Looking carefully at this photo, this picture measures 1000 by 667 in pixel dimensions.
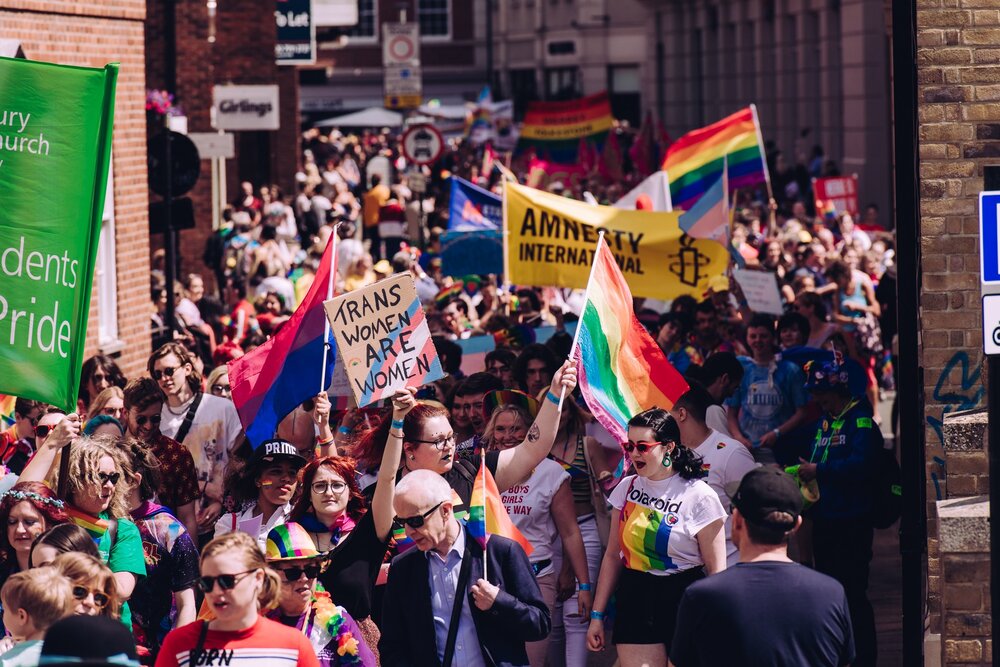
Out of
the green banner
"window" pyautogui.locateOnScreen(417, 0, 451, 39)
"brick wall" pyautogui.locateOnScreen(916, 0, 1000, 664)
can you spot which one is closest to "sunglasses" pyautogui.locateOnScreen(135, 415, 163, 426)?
the green banner

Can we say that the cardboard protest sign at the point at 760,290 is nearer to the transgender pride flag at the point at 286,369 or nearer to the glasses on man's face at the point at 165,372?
the transgender pride flag at the point at 286,369

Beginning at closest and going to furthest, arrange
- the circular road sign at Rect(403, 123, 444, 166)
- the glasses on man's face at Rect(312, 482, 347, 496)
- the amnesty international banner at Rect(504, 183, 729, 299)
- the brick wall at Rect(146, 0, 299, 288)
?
the glasses on man's face at Rect(312, 482, 347, 496) → the amnesty international banner at Rect(504, 183, 729, 299) → the brick wall at Rect(146, 0, 299, 288) → the circular road sign at Rect(403, 123, 444, 166)

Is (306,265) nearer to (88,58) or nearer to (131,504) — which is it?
(88,58)

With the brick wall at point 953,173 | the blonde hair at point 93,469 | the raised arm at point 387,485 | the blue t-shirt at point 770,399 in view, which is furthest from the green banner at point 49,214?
the blue t-shirt at point 770,399

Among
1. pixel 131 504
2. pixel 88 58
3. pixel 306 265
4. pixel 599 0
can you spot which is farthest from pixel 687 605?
pixel 599 0

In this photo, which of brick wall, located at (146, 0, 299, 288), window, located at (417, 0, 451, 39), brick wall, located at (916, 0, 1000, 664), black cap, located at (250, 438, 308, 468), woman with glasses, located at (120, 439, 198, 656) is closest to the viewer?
woman with glasses, located at (120, 439, 198, 656)

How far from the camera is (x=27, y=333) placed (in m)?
7.32

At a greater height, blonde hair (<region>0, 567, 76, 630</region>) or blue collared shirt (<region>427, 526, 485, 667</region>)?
blonde hair (<region>0, 567, 76, 630</region>)

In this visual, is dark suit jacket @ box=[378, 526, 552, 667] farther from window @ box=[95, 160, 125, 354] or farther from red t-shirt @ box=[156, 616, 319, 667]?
window @ box=[95, 160, 125, 354]

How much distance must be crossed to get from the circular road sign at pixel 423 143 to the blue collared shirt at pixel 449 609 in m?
21.9

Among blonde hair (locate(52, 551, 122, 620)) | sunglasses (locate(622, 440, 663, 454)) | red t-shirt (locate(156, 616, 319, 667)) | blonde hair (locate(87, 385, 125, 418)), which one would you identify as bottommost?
red t-shirt (locate(156, 616, 319, 667))

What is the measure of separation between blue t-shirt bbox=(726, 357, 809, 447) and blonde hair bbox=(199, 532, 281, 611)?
5767mm

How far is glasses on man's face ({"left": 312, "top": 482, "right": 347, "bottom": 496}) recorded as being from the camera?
689 cm

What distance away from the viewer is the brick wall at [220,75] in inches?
1009
